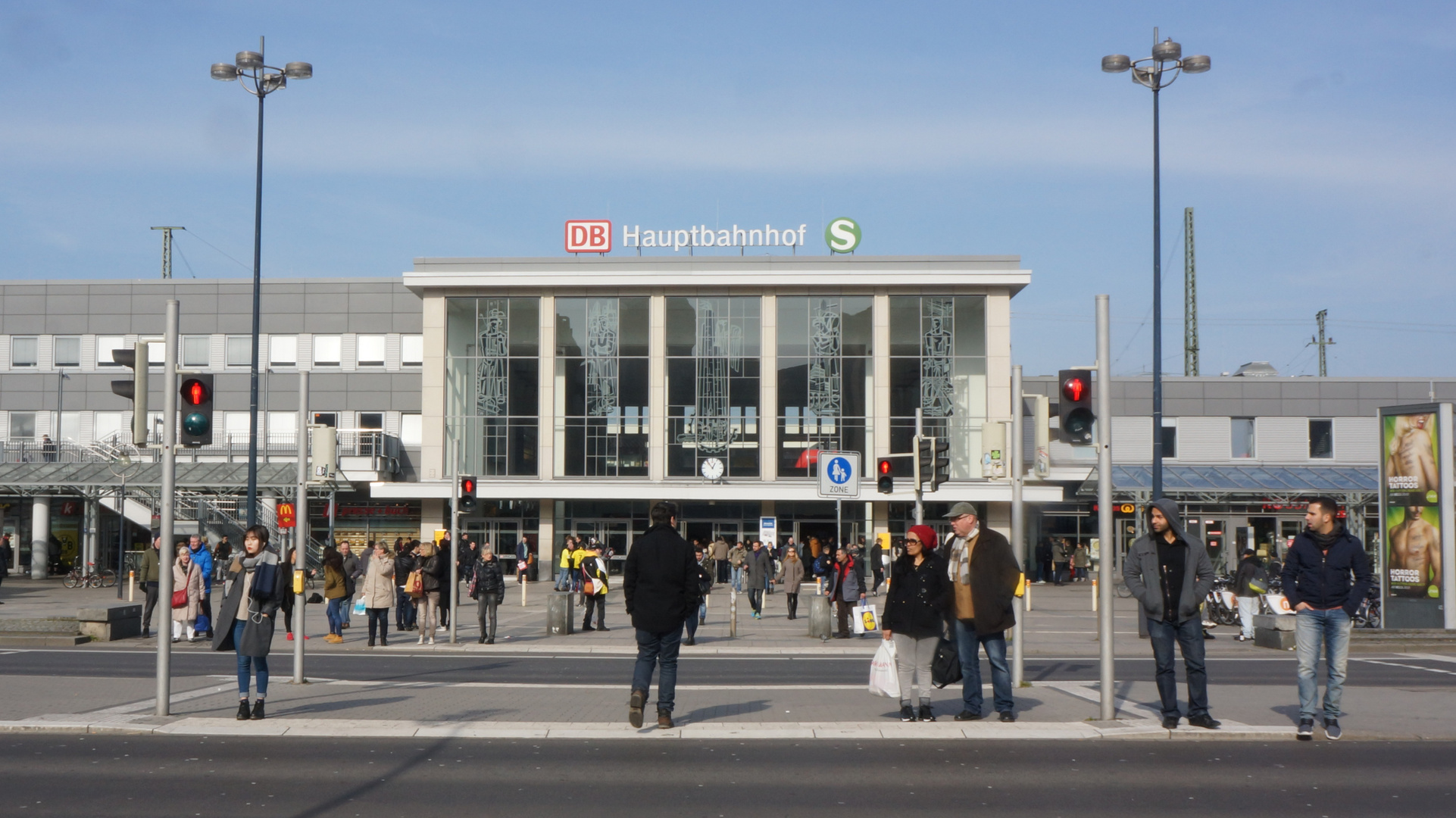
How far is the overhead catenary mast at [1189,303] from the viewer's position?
90.1 metres

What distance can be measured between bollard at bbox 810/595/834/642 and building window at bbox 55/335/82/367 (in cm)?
4065

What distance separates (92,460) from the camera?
4747 cm

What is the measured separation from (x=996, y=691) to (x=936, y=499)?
35.3 m

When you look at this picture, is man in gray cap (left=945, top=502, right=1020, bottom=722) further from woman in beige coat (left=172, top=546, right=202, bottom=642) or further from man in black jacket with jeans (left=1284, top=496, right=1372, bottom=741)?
woman in beige coat (left=172, top=546, right=202, bottom=642)

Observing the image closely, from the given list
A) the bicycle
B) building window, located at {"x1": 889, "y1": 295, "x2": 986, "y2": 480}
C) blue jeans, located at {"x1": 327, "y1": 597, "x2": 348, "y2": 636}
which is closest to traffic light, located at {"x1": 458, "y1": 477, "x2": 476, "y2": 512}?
blue jeans, located at {"x1": 327, "y1": 597, "x2": 348, "y2": 636}

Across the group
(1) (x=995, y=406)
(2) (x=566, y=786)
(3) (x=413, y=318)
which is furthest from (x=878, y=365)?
(2) (x=566, y=786)

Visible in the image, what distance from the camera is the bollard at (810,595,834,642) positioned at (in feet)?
75.5

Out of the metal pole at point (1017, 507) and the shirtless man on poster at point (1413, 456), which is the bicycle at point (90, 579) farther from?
the shirtless man on poster at point (1413, 456)

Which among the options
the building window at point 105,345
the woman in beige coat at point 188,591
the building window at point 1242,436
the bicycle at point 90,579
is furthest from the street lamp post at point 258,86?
the building window at point 1242,436

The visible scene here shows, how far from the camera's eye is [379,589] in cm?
2086

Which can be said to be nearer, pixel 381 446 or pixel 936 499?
pixel 936 499

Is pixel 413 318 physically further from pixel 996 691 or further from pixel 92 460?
pixel 996 691

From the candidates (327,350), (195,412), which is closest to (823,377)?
(327,350)

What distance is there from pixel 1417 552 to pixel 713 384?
2830 centimetres
